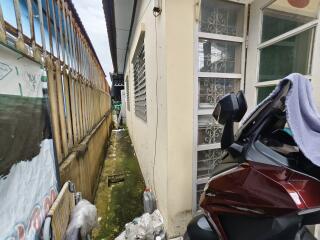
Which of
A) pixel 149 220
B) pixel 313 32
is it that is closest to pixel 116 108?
pixel 149 220

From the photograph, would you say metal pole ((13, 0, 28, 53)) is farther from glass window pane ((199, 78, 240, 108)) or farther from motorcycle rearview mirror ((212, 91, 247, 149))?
glass window pane ((199, 78, 240, 108))

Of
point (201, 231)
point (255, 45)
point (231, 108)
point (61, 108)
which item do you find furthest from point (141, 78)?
point (201, 231)

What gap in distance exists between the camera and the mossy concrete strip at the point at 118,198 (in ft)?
7.42

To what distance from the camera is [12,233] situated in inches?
33.5

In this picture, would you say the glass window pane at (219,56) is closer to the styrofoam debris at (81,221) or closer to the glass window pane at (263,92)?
the glass window pane at (263,92)

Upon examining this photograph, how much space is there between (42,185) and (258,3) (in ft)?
7.78

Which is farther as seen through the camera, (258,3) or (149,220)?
(149,220)

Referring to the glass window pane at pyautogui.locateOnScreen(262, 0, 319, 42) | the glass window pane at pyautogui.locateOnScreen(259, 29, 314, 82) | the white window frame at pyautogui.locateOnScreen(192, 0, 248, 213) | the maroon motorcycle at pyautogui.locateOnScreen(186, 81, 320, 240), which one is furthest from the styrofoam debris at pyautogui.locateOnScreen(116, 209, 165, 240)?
the glass window pane at pyautogui.locateOnScreen(262, 0, 319, 42)

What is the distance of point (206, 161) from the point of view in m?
1.86

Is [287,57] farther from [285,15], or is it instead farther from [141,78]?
[141,78]

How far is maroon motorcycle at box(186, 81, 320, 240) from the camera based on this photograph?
67 cm

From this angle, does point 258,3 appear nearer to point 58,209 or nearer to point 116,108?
point 58,209

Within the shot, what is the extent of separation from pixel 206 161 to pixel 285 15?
4.90 feet

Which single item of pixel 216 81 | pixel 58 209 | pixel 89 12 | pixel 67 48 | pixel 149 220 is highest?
pixel 89 12
